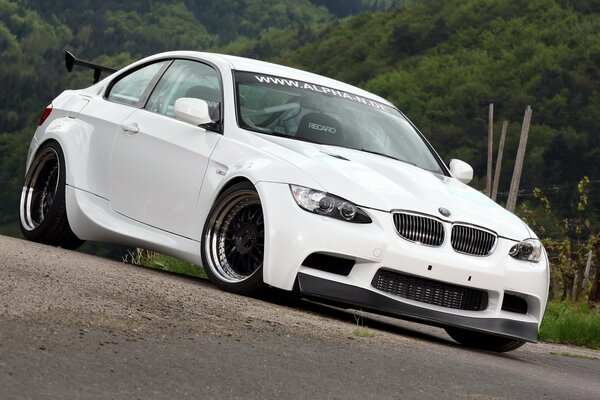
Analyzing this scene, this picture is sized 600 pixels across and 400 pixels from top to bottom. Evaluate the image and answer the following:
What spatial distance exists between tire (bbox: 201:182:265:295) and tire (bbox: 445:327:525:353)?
1.49 m

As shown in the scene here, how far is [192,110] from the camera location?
8305mm

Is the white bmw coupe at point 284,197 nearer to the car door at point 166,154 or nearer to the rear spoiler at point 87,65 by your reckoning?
the car door at point 166,154

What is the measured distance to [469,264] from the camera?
760 cm

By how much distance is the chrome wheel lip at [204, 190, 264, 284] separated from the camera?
7.87 meters

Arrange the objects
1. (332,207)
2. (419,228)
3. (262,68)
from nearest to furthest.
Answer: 1. (332,207)
2. (419,228)
3. (262,68)

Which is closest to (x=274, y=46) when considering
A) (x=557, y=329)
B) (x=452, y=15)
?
(x=452, y=15)

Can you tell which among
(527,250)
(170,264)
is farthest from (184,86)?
(170,264)

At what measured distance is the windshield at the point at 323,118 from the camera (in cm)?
852

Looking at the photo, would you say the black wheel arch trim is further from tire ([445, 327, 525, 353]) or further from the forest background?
the forest background

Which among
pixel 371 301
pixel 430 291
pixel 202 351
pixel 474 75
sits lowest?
pixel 202 351

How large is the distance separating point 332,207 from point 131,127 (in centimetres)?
220

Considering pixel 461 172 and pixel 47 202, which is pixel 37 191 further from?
pixel 461 172

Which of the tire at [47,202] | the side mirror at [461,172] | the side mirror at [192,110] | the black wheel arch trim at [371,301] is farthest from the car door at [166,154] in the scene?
the side mirror at [461,172]

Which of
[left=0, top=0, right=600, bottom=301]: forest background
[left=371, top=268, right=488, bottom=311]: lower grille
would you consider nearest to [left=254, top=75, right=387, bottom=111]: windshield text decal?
[left=371, top=268, right=488, bottom=311]: lower grille
